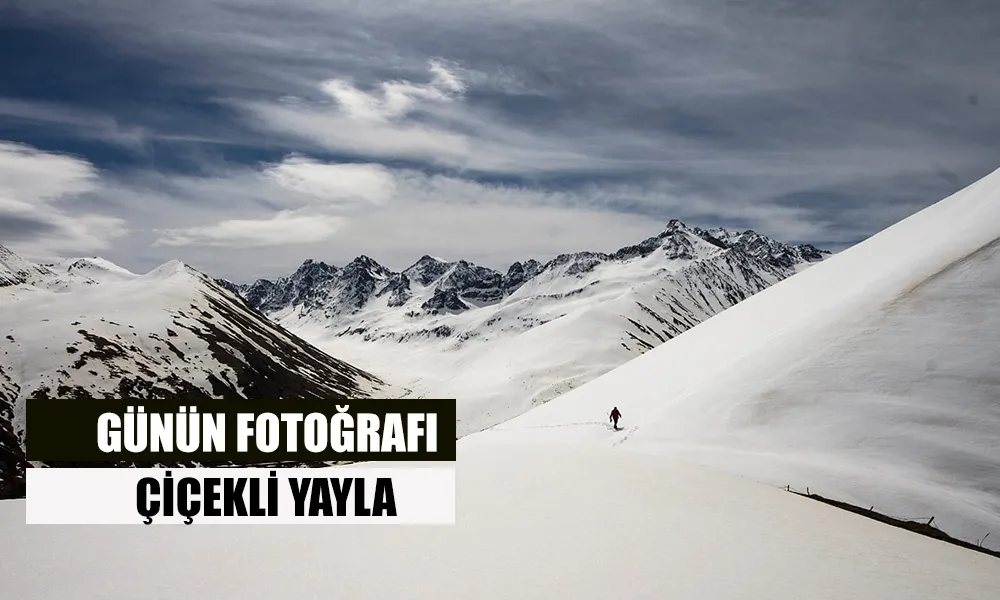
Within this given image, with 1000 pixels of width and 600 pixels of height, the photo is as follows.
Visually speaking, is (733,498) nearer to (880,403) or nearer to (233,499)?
(880,403)

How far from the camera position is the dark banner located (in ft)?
63.7

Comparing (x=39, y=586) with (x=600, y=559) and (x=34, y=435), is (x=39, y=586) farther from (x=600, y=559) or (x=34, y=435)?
(x=34, y=435)

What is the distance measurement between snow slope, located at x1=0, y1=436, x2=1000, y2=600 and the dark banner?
3.02 m

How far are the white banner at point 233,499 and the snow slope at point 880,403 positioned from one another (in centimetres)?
1302

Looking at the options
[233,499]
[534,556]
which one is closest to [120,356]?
[233,499]

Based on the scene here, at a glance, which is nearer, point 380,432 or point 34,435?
point 380,432

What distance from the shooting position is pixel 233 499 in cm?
1756

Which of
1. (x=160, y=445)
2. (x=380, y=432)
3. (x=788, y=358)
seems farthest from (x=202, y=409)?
(x=788, y=358)

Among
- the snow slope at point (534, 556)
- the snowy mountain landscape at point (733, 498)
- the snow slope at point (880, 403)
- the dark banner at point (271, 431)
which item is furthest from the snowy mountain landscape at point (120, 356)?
the snow slope at point (880, 403)

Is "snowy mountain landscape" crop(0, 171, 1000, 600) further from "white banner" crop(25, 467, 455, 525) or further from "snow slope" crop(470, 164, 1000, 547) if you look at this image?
"white banner" crop(25, 467, 455, 525)

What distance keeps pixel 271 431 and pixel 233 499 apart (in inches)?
98.7

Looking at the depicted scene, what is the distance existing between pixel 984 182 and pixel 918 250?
17985mm

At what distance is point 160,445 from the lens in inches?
770

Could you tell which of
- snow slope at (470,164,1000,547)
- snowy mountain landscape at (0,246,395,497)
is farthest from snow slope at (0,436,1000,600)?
snowy mountain landscape at (0,246,395,497)
